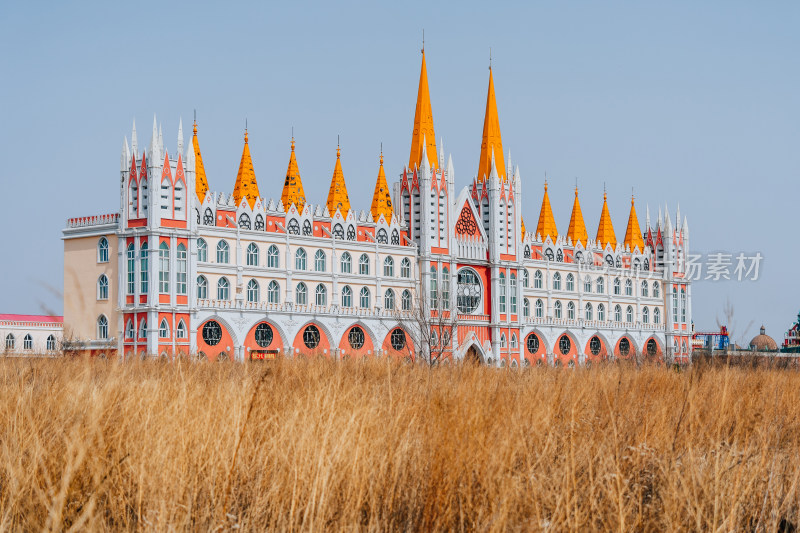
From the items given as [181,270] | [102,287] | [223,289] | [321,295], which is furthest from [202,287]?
[321,295]

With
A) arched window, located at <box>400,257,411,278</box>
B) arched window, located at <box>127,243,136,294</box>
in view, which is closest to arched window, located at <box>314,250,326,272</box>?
arched window, located at <box>400,257,411,278</box>

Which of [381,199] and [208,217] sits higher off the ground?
[381,199]

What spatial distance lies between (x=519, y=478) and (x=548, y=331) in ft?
193

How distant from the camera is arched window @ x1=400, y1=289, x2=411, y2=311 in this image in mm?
54172

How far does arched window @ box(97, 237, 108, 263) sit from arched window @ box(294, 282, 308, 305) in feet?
33.3

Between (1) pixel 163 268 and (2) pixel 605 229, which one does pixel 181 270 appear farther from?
(2) pixel 605 229

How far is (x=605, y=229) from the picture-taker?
260ft

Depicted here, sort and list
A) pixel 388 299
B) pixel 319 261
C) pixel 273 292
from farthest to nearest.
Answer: pixel 388 299
pixel 319 261
pixel 273 292

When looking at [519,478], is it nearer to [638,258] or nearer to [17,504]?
[17,504]

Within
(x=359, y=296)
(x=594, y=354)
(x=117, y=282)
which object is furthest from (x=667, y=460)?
(x=594, y=354)

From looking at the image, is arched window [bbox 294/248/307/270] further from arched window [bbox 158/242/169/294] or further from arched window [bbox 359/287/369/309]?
arched window [bbox 158/242/169/294]

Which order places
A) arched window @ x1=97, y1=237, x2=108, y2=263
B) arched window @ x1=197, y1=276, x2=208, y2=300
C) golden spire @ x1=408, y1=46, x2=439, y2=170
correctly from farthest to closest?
1. golden spire @ x1=408, y1=46, x2=439, y2=170
2. arched window @ x1=197, y1=276, x2=208, y2=300
3. arched window @ x1=97, y1=237, x2=108, y2=263

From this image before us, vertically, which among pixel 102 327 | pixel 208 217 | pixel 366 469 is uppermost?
pixel 208 217

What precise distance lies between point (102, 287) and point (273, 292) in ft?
28.6
